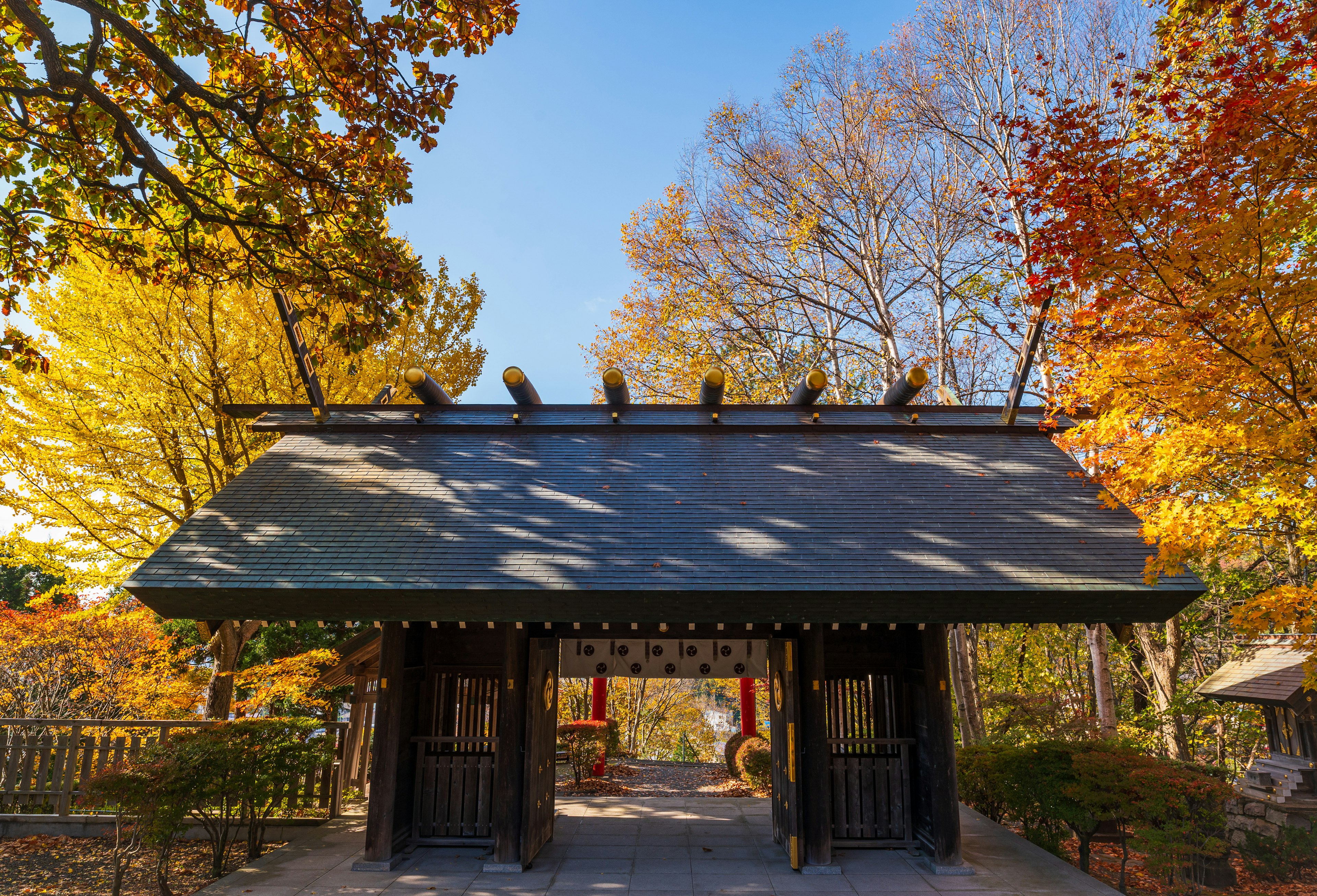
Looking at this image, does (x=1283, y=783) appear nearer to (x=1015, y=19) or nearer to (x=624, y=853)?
(x=624, y=853)

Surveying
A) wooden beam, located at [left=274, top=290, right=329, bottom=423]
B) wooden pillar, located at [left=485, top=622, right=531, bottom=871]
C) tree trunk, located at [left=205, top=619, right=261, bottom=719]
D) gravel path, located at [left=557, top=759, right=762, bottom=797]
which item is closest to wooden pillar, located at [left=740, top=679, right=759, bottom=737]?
gravel path, located at [left=557, top=759, right=762, bottom=797]

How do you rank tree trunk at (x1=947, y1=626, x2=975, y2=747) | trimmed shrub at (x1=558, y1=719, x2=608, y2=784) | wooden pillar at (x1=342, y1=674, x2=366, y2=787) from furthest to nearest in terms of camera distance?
tree trunk at (x1=947, y1=626, x2=975, y2=747)
trimmed shrub at (x1=558, y1=719, x2=608, y2=784)
wooden pillar at (x1=342, y1=674, x2=366, y2=787)

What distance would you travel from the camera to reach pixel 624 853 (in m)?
7.21

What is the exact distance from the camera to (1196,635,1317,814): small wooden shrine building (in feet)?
27.4

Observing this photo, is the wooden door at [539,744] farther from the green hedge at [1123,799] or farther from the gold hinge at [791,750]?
the green hedge at [1123,799]

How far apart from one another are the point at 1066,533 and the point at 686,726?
18.4 metres

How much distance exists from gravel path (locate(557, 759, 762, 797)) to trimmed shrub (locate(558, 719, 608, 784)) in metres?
0.23

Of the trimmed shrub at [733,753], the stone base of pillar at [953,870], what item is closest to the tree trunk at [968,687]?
the trimmed shrub at [733,753]

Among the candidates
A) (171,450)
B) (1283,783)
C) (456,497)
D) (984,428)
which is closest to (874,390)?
(984,428)

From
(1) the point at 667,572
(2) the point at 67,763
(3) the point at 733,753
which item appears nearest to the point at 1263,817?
(3) the point at 733,753

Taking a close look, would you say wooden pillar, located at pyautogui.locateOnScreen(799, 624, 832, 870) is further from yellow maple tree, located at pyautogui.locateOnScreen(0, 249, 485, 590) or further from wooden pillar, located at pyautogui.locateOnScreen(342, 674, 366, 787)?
yellow maple tree, located at pyautogui.locateOnScreen(0, 249, 485, 590)

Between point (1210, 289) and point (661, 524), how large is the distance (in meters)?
5.27

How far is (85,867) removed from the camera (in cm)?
746

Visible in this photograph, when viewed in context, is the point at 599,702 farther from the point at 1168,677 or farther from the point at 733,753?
the point at 1168,677
